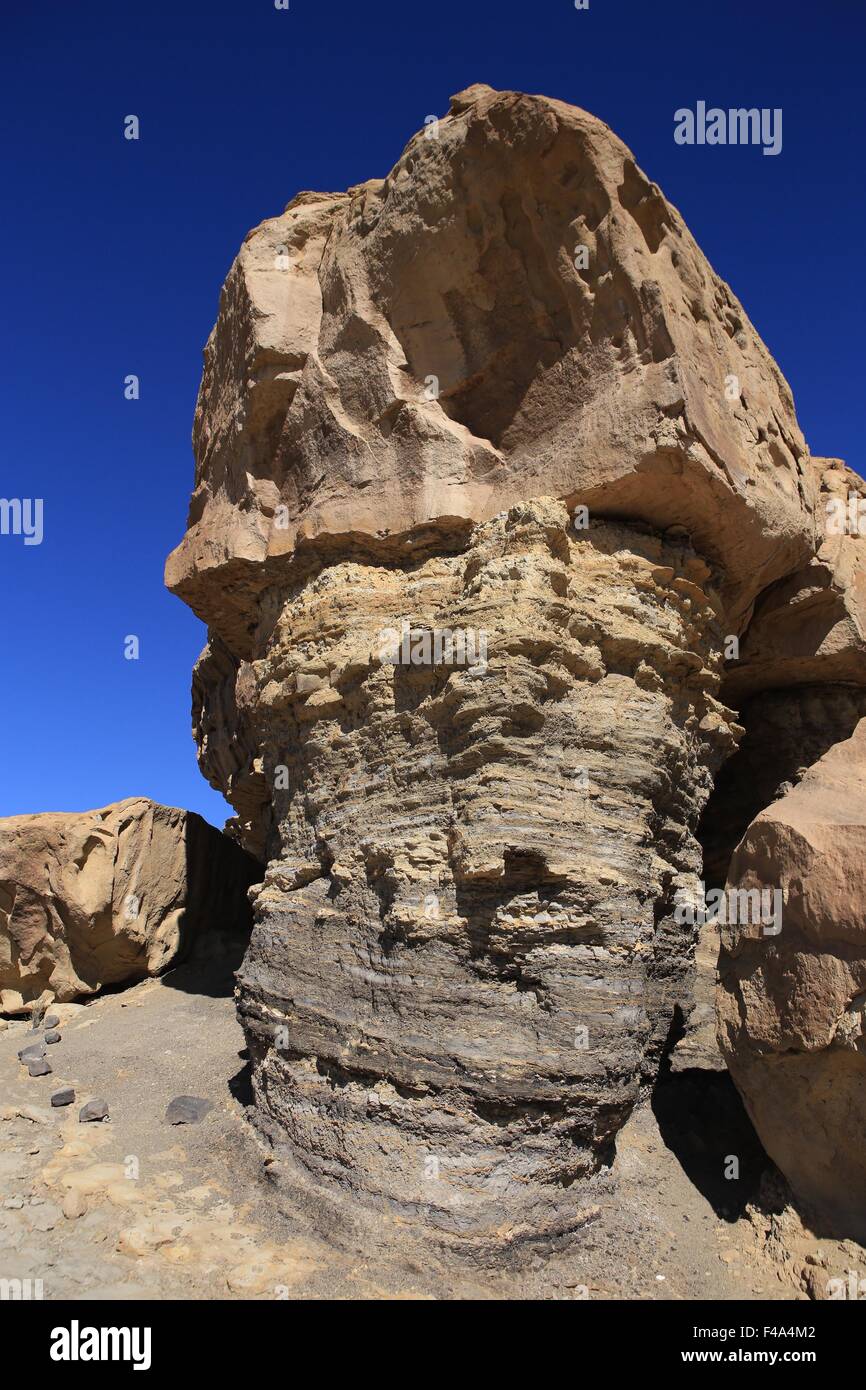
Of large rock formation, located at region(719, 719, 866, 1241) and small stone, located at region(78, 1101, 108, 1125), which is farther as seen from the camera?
small stone, located at region(78, 1101, 108, 1125)

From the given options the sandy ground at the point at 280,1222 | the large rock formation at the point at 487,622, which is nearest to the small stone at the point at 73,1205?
the sandy ground at the point at 280,1222

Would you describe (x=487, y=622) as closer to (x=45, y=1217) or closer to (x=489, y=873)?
(x=489, y=873)

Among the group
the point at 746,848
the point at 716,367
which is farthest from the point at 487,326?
the point at 746,848

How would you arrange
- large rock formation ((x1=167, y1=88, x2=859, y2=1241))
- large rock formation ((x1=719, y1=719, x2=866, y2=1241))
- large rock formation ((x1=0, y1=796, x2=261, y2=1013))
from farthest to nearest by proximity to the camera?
large rock formation ((x1=0, y1=796, x2=261, y2=1013))
large rock formation ((x1=167, y1=88, x2=859, y2=1241))
large rock formation ((x1=719, y1=719, x2=866, y2=1241))

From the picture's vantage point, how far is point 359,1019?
5.51m

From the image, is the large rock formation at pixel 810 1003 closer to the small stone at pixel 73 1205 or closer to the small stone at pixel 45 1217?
the small stone at pixel 73 1205

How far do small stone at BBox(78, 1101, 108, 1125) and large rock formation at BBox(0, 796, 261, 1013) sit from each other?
4.25 metres

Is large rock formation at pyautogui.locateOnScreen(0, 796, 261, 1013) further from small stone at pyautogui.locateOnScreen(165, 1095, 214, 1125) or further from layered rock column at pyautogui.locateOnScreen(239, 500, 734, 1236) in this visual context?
layered rock column at pyautogui.locateOnScreen(239, 500, 734, 1236)

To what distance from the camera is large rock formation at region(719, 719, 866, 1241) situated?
492 cm

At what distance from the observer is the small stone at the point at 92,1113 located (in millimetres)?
6602

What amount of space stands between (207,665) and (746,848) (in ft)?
26.2

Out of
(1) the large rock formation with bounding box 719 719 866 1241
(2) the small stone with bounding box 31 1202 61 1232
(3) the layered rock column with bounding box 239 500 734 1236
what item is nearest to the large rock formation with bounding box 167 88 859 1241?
(3) the layered rock column with bounding box 239 500 734 1236

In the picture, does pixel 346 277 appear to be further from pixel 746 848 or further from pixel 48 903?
pixel 48 903

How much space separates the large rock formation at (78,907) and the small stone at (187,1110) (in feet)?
14.7
